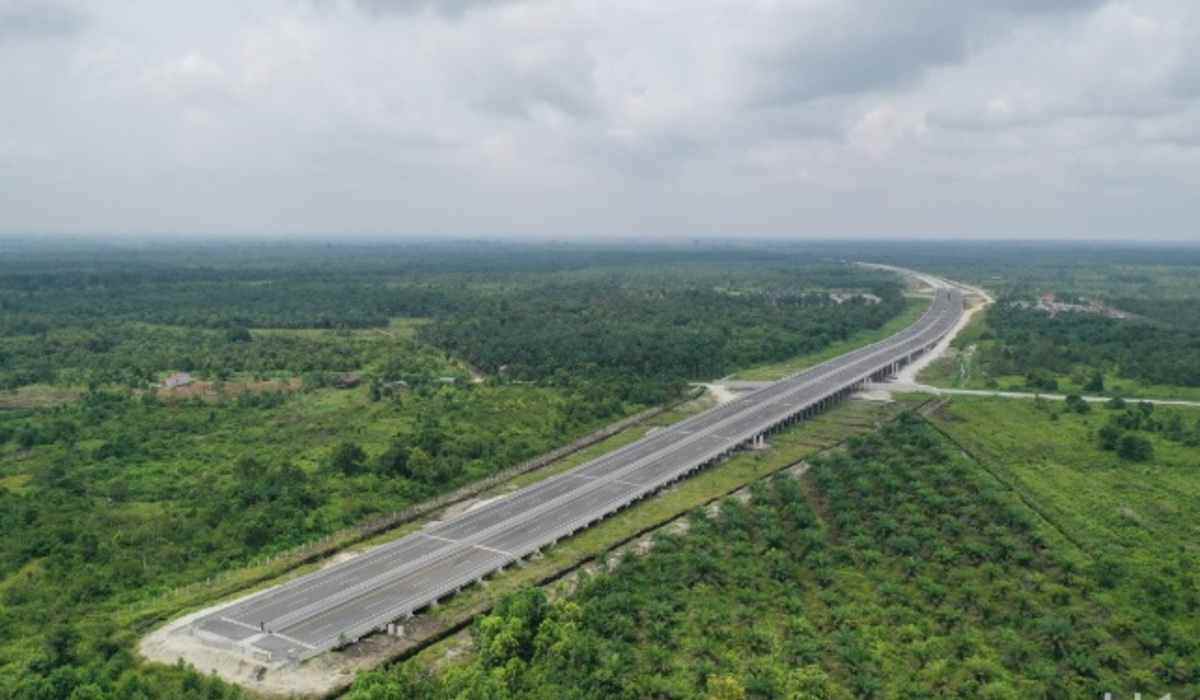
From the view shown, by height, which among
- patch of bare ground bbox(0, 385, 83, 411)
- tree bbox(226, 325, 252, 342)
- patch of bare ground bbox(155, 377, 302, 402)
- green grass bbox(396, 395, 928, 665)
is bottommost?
green grass bbox(396, 395, 928, 665)

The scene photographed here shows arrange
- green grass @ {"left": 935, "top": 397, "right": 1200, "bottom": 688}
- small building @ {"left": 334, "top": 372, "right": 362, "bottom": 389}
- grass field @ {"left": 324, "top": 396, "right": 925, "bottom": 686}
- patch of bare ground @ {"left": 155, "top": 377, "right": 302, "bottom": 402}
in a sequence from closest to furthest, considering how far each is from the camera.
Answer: grass field @ {"left": 324, "top": 396, "right": 925, "bottom": 686}
green grass @ {"left": 935, "top": 397, "right": 1200, "bottom": 688}
patch of bare ground @ {"left": 155, "top": 377, "right": 302, "bottom": 402}
small building @ {"left": 334, "top": 372, "right": 362, "bottom": 389}

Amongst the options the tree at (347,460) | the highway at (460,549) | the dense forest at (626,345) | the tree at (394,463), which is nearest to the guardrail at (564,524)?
the highway at (460,549)

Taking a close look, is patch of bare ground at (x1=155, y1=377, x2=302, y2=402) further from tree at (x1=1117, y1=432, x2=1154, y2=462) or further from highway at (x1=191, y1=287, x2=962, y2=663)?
tree at (x1=1117, y1=432, x2=1154, y2=462)

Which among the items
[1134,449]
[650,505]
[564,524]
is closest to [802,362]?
[1134,449]

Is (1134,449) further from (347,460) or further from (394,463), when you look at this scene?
(347,460)

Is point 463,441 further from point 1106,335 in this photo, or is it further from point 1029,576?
point 1106,335

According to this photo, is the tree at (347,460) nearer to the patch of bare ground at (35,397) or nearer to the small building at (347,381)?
the small building at (347,381)

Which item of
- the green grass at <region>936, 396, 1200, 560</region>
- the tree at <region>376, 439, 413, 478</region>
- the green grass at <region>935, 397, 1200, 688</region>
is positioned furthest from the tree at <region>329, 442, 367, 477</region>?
the green grass at <region>936, 396, 1200, 560</region>
